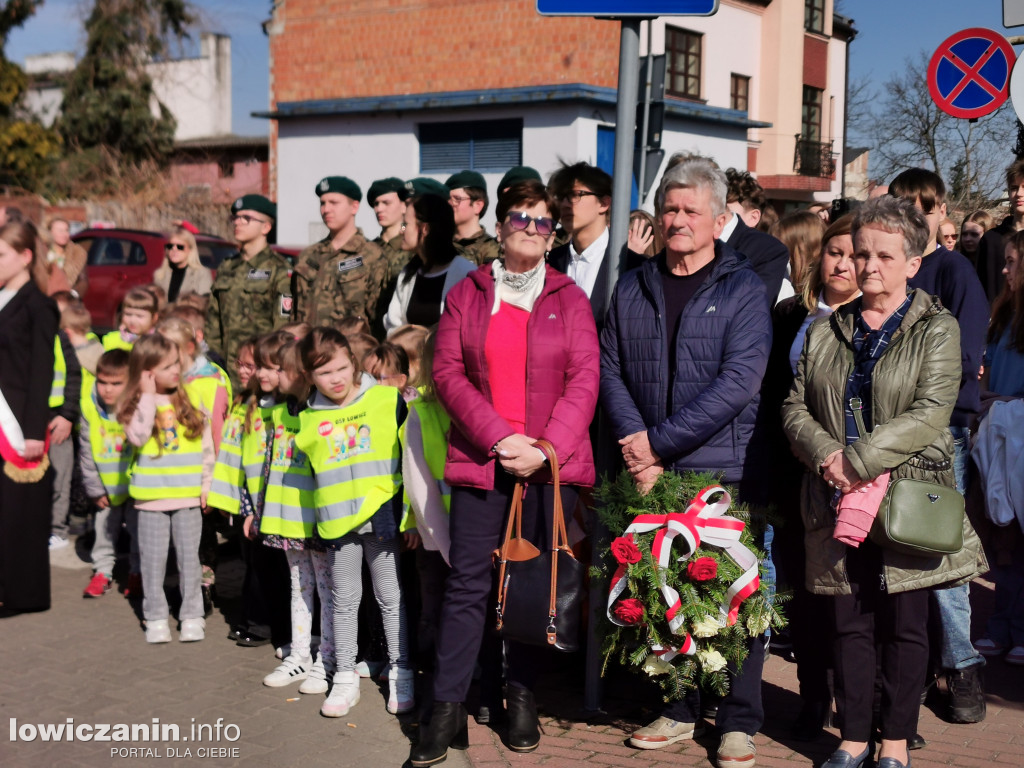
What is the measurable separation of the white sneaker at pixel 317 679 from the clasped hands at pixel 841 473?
267 centimetres

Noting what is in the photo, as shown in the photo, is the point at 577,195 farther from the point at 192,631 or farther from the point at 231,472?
the point at 192,631

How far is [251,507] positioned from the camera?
595 centimetres

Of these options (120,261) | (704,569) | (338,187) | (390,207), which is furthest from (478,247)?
(120,261)

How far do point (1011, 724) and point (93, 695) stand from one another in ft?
13.6

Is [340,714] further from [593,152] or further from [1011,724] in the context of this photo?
[593,152]

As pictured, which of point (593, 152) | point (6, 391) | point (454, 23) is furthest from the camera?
point (454, 23)

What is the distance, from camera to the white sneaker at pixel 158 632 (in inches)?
241

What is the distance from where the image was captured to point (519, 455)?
14.5 feet

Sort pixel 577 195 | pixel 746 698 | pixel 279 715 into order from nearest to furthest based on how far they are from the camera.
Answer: pixel 746 698 → pixel 279 715 → pixel 577 195

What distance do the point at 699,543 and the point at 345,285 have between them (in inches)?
144

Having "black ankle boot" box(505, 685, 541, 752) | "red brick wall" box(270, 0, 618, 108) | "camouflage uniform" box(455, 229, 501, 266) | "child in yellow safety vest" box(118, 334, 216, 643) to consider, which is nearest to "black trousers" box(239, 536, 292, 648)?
"child in yellow safety vest" box(118, 334, 216, 643)

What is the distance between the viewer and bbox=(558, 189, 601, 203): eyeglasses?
17.5 ft

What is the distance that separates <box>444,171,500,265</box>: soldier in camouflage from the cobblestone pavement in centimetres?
309

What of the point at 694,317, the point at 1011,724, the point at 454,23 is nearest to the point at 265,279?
the point at 694,317
